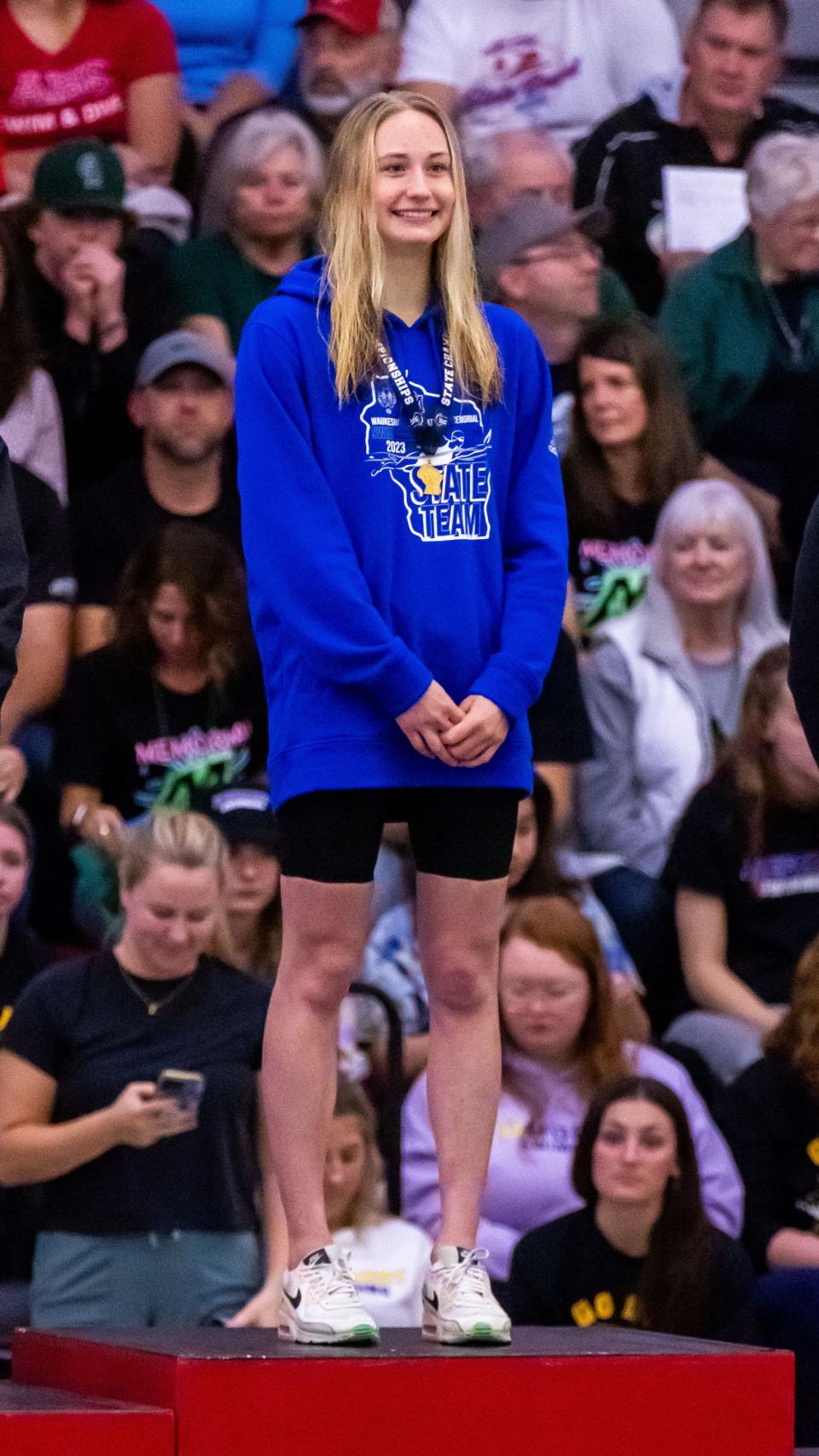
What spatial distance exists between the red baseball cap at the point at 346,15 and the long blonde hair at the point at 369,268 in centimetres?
291

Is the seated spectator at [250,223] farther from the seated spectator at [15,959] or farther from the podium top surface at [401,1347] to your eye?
the podium top surface at [401,1347]

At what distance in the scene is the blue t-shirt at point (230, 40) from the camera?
604 centimetres

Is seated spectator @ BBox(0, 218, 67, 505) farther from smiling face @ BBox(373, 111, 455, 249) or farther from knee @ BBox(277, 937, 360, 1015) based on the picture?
knee @ BBox(277, 937, 360, 1015)

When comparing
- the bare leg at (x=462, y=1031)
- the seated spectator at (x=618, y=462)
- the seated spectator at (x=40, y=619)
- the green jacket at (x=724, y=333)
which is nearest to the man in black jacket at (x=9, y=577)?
the bare leg at (x=462, y=1031)

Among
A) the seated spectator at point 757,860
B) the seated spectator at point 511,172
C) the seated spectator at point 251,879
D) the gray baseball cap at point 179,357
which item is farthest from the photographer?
the seated spectator at point 511,172

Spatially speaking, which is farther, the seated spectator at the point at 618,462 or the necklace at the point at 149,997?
the seated spectator at the point at 618,462

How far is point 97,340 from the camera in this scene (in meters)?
5.71

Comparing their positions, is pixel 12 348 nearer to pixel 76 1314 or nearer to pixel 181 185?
pixel 181 185

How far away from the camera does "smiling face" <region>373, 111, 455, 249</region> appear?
10.5 ft

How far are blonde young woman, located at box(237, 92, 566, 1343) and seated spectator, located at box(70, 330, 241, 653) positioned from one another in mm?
2305

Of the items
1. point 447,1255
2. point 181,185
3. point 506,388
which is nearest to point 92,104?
point 181,185

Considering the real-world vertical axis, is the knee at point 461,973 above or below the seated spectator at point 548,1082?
above

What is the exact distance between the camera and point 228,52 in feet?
20.1

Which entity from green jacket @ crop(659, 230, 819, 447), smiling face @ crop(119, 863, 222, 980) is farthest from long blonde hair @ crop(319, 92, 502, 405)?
green jacket @ crop(659, 230, 819, 447)
